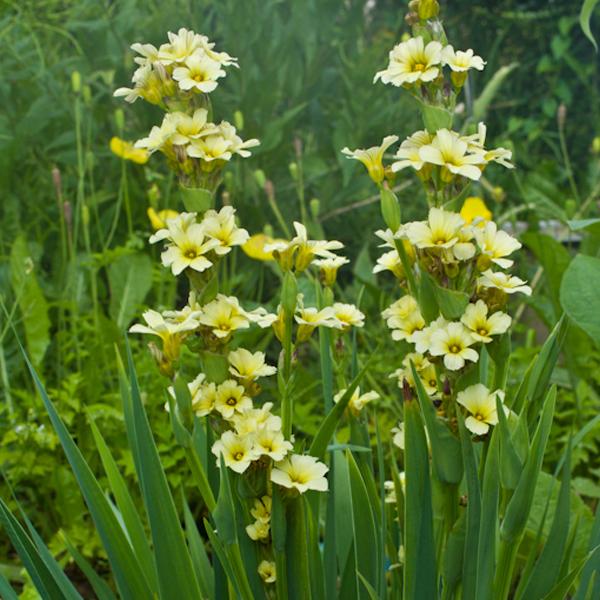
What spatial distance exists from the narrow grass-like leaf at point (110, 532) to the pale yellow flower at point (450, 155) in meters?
0.46

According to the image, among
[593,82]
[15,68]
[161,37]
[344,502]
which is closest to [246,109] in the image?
[161,37]

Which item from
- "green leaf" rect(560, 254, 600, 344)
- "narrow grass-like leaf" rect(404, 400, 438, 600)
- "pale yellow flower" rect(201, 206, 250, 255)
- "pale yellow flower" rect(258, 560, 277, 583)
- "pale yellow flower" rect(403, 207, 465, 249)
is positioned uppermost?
"pale yellow flower" rect(403, 207, 465, 249)

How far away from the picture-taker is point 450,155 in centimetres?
83

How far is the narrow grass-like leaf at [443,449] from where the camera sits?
33.7 inches

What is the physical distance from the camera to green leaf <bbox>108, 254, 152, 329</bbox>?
89.5 inches

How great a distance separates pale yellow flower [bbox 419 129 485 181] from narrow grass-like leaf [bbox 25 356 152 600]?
0.46 m

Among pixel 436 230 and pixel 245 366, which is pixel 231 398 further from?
pixel 436 230

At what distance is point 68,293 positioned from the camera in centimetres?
234

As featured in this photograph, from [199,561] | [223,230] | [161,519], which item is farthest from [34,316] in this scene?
[223,230]

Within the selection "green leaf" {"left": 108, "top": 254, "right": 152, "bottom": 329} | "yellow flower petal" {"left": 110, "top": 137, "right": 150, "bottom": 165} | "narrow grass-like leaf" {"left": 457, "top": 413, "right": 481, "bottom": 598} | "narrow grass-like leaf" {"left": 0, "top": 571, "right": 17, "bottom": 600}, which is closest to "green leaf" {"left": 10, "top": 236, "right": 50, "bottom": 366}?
"green leaf" {"left": 108, "top": 254, "right": 152, "bottom": 329}

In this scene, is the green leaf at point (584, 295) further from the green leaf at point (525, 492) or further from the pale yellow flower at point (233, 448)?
the pale yellow flower at point (233, 448)

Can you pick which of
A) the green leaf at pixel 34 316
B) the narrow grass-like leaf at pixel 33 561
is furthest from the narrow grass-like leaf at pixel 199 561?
the green leaf at pixel 34 316

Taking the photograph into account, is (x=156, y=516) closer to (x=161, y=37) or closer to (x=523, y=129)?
(x=161, y=37)

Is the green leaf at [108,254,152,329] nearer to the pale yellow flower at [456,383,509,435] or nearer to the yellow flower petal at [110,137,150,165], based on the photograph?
the yellow flower petal at [110,137,150,165]
